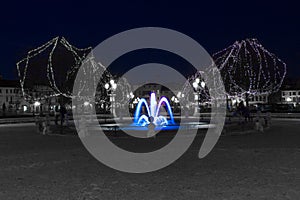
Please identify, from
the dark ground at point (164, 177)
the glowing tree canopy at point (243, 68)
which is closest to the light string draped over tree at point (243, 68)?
the glowing tree canopy at point (243, 68)

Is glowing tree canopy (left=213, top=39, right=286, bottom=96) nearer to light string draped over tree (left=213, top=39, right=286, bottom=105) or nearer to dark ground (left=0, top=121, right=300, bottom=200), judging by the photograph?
A: light string draped over tree (left=213, top=39, right=286, bottom=105)

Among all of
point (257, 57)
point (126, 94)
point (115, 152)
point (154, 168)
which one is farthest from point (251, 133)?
point (126, 94)

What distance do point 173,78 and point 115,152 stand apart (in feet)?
533

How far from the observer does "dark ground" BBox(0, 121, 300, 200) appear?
754cm

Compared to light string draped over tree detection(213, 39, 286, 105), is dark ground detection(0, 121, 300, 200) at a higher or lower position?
lower

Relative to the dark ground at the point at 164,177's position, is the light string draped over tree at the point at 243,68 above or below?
above

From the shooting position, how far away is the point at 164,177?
9297 mm

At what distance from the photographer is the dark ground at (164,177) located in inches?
297

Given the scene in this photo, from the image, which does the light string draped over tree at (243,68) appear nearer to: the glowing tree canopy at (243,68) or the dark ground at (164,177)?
the glowing tree canopy at (243,68)

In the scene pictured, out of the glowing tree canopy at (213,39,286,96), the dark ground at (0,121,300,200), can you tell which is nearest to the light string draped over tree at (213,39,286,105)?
the glowing tree canopy at (213,39,286,96)

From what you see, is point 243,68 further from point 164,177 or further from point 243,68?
point 164,177

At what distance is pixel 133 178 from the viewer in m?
9.25

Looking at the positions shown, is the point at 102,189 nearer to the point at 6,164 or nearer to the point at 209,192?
the point at 209,192

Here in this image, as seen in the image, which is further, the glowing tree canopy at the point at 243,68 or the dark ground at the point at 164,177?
the glowing tree canopy at the point at 243,68
